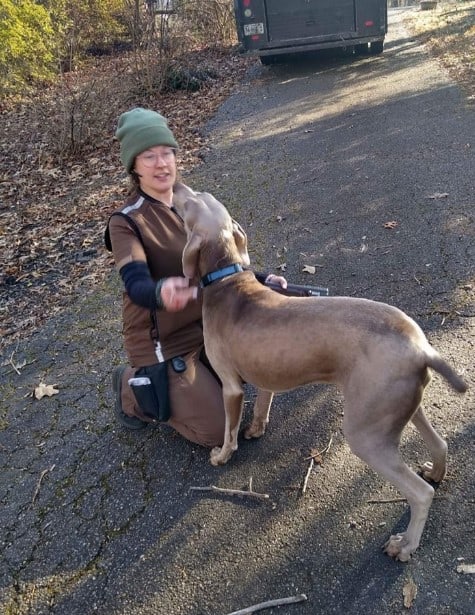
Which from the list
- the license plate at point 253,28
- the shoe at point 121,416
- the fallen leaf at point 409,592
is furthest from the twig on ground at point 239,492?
the license plate at point 253,28

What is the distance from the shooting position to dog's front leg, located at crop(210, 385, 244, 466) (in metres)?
3.02

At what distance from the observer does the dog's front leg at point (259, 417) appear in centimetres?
327

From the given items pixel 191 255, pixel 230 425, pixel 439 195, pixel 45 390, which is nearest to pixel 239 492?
pixel 230 425

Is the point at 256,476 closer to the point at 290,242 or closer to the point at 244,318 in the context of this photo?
the point at 244,318

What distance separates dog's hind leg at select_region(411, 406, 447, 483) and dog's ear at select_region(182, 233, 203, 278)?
56.7 inches

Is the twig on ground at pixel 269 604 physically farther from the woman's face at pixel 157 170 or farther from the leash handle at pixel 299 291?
the woman's face at pixel 157 170

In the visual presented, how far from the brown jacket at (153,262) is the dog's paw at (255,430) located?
696 millimetres

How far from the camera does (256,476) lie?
3090mm

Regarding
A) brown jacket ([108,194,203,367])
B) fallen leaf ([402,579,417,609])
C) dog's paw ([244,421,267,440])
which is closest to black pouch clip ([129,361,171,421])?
brown jacket ([108,194,203,367])

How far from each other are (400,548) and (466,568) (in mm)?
300

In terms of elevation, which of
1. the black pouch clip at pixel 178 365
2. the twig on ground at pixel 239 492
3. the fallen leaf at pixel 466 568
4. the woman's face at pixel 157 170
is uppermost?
the woman's face at pixel 157 170

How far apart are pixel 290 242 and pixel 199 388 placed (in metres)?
2.46

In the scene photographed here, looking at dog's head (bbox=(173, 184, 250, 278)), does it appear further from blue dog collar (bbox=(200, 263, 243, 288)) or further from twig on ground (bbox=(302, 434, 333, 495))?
twig on ground (bbox=(302, 434, 333, 495))

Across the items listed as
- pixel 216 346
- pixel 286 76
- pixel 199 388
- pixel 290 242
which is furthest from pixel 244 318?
pixel 286 76
